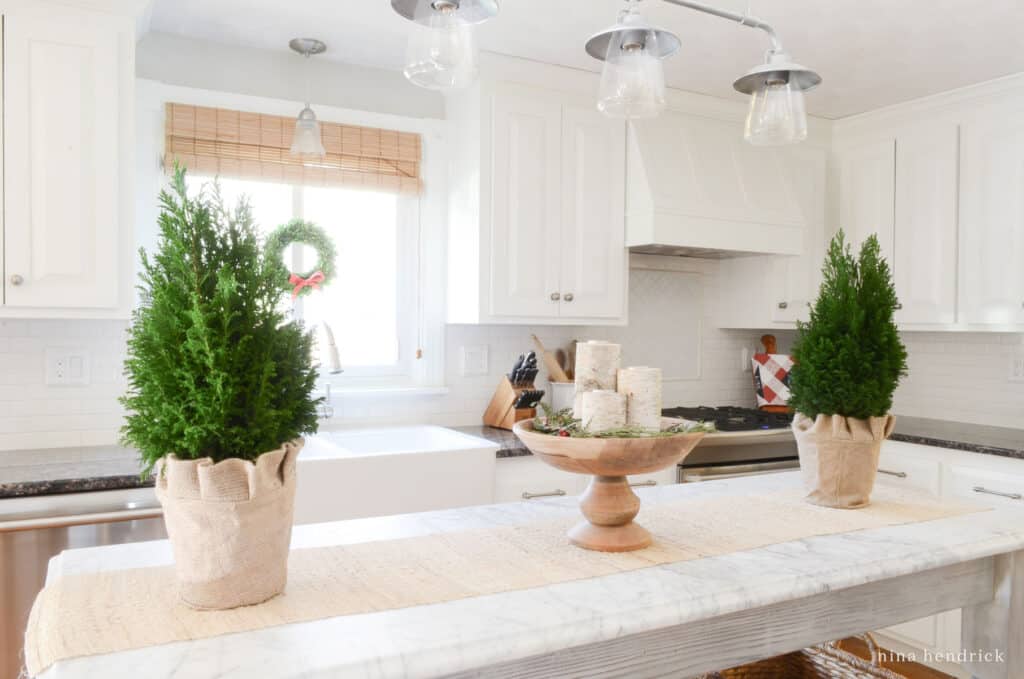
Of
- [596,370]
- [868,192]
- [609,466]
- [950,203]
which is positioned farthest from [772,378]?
[609,466]

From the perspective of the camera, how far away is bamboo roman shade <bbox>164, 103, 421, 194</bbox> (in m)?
2.81

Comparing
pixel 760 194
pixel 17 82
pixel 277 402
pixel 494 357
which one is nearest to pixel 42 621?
pixel 277 402

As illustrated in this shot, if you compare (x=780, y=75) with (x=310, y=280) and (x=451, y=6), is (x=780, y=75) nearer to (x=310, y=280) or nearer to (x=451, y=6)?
(x=451, y=6)

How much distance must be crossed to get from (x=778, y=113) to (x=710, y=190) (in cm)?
188

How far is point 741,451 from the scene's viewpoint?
321cm

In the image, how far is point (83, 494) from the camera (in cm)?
211

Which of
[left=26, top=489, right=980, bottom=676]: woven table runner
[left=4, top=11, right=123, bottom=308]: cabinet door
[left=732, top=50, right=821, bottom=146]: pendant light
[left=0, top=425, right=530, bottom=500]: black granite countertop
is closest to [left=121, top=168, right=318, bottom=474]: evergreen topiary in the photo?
[left=26, top=489, right=980, bottom=676]: woven table runner

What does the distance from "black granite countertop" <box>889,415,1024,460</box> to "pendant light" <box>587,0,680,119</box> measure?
225 centimetres

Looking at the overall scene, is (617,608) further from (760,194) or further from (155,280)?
(760,194)

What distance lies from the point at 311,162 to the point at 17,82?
40.6 inches

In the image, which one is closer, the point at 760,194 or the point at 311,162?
the point at 311,162

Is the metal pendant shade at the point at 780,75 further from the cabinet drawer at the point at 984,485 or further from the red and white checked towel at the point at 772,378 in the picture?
the red and white checked towel at the point at 772,378

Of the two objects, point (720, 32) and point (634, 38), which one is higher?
point (720, 32)

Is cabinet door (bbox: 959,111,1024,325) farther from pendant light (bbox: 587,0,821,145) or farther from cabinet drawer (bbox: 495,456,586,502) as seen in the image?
pendant light (bbox: 587,0,821,145)
